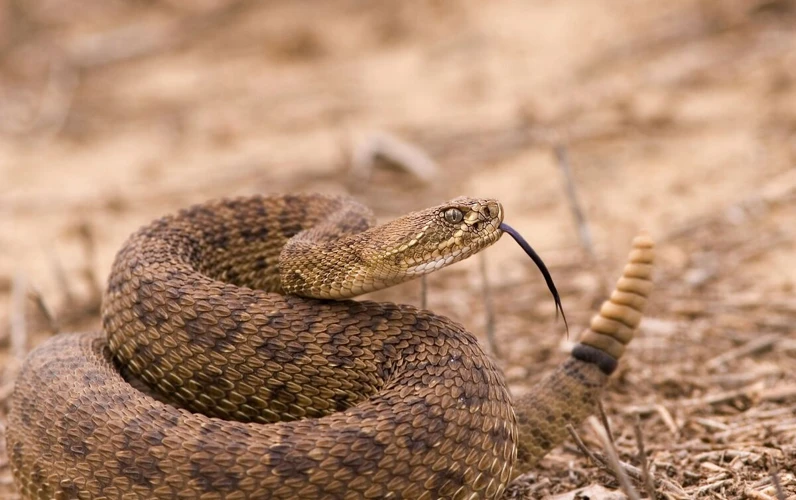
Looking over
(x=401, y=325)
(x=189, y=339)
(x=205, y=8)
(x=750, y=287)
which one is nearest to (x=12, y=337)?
(x=189, y=339)

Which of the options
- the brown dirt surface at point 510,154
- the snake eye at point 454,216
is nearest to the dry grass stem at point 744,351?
the brown dirt surface at point 510,154

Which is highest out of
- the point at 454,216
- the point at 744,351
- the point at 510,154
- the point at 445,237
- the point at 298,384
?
the point at 510,154

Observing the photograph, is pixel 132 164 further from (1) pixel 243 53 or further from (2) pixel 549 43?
(2) pixel 549 43

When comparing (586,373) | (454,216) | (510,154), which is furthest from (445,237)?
(510,154)

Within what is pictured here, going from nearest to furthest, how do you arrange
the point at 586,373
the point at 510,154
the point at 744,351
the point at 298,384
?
the point at 298,384 → the point at 586,373 → the point at 744,351 → the point at 510,154

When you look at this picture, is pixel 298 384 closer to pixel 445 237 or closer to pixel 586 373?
pixel 445 237

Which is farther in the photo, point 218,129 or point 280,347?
point 218,129

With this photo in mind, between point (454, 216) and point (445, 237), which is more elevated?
point (454, 216)

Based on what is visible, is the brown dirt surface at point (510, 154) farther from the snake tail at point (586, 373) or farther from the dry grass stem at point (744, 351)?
the snake tail at point (586, 373)
